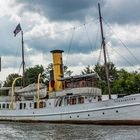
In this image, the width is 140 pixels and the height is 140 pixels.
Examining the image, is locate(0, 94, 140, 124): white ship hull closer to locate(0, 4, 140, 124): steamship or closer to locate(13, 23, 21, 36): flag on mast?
locate(0, 4, 140, 124): steamship

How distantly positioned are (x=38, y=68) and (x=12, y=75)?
1071 centimetres

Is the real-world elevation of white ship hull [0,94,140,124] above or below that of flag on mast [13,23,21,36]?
below

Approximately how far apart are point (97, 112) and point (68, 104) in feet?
18.8

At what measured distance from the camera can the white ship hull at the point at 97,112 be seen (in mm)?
35781

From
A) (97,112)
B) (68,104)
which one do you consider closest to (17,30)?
(68,104)

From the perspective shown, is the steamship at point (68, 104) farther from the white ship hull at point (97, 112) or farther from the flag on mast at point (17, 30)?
the flag on mast at point (17, 30)

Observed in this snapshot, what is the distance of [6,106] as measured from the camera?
2042 inches

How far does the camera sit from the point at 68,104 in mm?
43250

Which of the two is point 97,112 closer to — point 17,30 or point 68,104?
point 68,104

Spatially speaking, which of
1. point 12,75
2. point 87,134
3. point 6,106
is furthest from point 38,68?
point 87,134

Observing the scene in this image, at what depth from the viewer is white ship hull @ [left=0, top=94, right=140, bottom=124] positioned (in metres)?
35.8

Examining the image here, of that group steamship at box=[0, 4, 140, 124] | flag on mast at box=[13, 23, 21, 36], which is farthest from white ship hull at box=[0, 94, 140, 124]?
flag on mast at box=[13, 23, 21, 36]

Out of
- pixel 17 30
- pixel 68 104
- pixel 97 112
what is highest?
pixel 17 30

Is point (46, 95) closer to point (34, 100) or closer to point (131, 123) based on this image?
point (34, 100)
